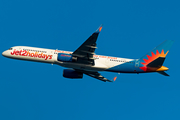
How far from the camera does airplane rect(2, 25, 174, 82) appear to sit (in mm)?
45906

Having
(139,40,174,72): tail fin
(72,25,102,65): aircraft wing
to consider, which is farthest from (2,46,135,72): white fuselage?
(139,40,174,72): tail fin

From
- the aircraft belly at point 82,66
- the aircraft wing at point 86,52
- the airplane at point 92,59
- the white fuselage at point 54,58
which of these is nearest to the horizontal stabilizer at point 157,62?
the airplane at point 92,59

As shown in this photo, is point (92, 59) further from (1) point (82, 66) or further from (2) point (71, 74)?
(2) point (71, 74)

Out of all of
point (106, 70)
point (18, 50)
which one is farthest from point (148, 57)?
point (18, 50)

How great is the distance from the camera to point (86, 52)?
148 feet

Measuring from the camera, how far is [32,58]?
160 feet

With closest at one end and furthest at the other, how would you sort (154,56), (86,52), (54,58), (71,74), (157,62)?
(86,52) < (157,62) < (54,58) < (154,56) < (71,74)

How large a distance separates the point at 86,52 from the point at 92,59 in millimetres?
2055

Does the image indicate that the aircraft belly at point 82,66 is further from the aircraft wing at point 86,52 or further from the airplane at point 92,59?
the aircraft wing at point 86,52

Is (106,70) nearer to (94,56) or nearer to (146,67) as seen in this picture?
(94,56)

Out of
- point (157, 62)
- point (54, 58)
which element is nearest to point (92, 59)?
point (54, 58)

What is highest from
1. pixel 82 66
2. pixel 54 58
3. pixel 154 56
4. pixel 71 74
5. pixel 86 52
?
pixel 154 56

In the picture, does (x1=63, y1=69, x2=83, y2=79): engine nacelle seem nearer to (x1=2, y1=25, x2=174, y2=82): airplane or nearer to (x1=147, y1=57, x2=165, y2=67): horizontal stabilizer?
(x1=2, y1=25, x2=174, y2=82): airplane

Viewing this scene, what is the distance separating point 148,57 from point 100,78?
12.1m
